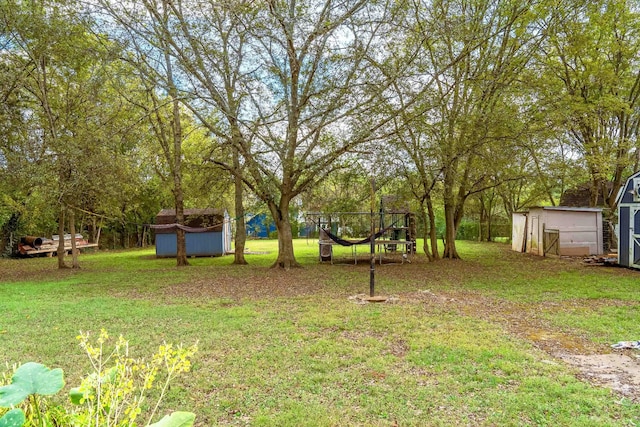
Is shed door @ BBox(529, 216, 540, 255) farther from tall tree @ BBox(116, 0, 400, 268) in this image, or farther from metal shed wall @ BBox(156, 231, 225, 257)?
metal shed wall @ BBox(156, 231, 225, 257)

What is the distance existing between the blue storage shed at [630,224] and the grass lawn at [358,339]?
1.10 meters

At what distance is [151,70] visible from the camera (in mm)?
8656

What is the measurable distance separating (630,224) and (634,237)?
1.02 feet

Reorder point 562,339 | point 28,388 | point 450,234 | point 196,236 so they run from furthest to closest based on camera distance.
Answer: point 196,236 → point 450,234 → point 562,339 → point 28,388

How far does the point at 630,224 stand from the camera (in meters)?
8.95

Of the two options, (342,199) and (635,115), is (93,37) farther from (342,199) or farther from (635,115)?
(635,115)

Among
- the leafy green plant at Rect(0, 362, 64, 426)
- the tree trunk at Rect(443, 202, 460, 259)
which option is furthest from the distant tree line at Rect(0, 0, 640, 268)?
the leafy green plant at Rect(0, 362, 64, 426)

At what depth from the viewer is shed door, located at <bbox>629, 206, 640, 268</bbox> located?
876cm

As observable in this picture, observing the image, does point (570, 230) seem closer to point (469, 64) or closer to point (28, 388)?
point (469, 64)

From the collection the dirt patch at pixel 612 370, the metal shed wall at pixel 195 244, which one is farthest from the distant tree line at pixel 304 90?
the dirt patch at pixel 612 370

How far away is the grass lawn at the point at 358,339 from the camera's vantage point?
8.37ft

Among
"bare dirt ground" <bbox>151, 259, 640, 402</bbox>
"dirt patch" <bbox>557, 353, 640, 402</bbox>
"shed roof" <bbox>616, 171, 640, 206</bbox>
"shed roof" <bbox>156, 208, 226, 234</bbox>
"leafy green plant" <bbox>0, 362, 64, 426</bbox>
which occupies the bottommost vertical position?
"dirt patch" <bbox>557, 353, 640, 402</bbox>

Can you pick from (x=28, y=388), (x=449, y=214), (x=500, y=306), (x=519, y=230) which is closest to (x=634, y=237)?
(x=449, y=214)

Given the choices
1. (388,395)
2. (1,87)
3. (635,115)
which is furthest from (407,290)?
(635,115)
